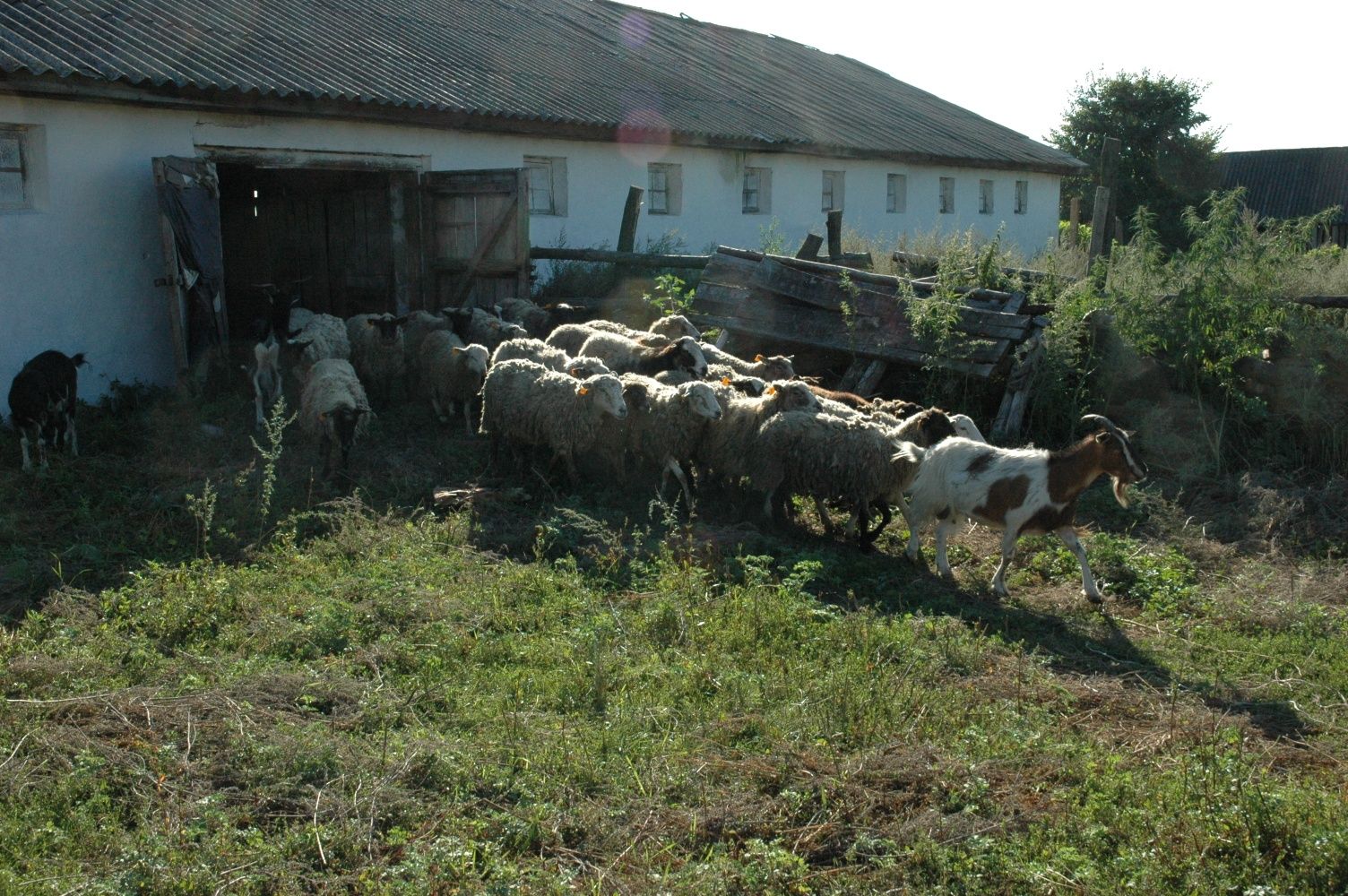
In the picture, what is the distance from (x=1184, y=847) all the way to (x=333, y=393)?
8100 mm

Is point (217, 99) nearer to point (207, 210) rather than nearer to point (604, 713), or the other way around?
point (207, 210)

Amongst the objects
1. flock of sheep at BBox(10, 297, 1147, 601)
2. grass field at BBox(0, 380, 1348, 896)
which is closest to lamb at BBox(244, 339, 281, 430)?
flock of sheep at BBox(10, 297, 1147, 601)

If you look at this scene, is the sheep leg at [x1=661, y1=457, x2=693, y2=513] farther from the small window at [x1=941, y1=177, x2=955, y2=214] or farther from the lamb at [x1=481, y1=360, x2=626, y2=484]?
the small window at [x1=941, y1=177, x2=955, y2=214]

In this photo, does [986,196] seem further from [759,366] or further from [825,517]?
[825,517]

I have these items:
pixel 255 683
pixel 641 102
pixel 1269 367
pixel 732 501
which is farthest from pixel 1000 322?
pixel 641 102

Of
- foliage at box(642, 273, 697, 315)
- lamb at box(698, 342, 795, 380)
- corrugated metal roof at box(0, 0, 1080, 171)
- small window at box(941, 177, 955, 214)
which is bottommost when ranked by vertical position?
lamb at box(698, 342, 795, 380)

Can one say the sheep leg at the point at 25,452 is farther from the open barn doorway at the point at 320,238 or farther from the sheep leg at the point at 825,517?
the sheep leg at the point at 825,517

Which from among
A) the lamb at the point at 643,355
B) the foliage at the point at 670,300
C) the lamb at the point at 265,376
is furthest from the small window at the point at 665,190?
the lamb at the point at 265,376

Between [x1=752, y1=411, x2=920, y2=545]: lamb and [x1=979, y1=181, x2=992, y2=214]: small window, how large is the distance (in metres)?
23.0

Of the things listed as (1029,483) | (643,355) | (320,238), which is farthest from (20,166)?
(1029,483)

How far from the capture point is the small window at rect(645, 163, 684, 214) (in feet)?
67.9

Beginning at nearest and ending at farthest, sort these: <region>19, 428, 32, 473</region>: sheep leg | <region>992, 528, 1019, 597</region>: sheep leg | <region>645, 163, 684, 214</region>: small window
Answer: <region>992, 528, 1019, 597</region>: sheep leg < <region>19, 428, 32, 473</region>: sheep leg < <region>645, 163, 684, 214</region>: small window

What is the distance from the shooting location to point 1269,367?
10.7 m

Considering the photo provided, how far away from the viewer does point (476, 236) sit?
14.8m
